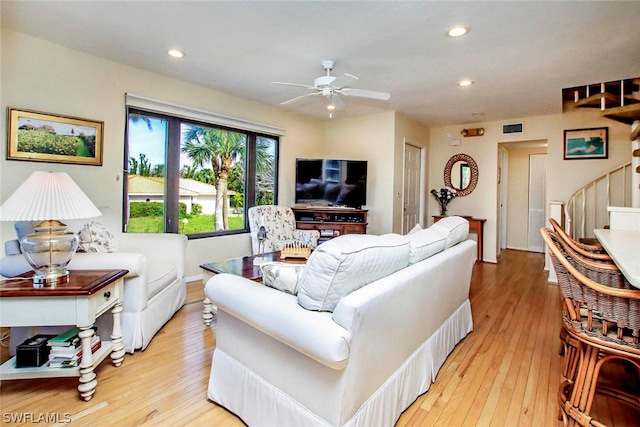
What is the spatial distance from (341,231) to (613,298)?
350 centimetres

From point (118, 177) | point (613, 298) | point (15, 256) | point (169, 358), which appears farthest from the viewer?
point (118, 177)

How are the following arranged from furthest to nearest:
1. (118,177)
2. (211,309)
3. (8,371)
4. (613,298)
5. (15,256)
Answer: (118,177)
(211,309)
(15,256)
(8,371)
(613,298)

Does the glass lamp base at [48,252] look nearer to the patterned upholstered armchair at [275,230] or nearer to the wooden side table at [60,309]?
the wooden side table at [60,309]

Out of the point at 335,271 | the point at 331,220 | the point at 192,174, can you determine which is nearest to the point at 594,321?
the point at 335,271

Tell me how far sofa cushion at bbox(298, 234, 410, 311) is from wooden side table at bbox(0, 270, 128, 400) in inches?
48.5

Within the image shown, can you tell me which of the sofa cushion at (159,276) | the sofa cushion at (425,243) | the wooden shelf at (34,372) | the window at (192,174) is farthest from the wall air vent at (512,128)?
the wooden shelf at (34,372)

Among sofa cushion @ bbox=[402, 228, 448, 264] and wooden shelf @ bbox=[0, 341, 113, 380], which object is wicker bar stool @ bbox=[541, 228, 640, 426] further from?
wooden shelf @ bbox=[0, 341, 113, 380]

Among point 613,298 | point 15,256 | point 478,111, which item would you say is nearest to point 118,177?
point 15,256

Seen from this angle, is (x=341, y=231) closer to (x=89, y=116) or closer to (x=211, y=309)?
(x=211, y=309)

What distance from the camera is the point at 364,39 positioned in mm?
2615

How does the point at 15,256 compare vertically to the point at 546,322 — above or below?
above

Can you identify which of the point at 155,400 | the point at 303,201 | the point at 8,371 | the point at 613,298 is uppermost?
the point at 303,201

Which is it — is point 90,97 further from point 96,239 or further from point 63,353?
point 63,353

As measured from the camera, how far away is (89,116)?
308 cm
